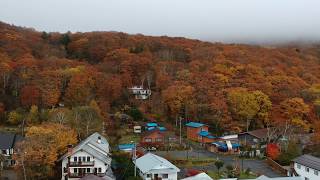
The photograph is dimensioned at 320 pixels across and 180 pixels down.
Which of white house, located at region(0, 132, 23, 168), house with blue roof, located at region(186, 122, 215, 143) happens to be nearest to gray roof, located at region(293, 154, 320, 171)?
house with blue roof, located at region(186, 122, 215, 143)

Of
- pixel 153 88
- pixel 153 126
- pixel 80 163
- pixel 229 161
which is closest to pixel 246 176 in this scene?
pixel 229 161

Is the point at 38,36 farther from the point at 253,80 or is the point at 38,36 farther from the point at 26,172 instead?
the point at 26,172

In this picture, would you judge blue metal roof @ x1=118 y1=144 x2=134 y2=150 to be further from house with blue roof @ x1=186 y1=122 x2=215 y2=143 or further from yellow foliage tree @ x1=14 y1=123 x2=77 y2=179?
house with blue roof @ x1=186 y1=122 x2=215 y2=143

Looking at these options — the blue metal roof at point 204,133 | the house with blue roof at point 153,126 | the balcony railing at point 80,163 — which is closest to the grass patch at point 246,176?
the balcony railing at point 80,163

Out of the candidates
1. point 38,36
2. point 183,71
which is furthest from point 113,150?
point 38,36

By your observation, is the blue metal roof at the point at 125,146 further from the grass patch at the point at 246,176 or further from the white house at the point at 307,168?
the white house at the point at 307,168

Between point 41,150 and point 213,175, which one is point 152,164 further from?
point 41,150
